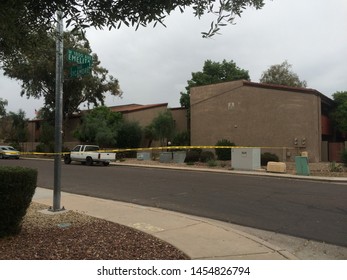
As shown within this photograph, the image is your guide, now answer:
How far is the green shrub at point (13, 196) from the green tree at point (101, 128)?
101 ft

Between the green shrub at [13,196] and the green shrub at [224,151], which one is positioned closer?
the green shrub at [13,196]

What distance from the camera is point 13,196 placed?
6.02 metres

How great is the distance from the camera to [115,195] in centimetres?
1284

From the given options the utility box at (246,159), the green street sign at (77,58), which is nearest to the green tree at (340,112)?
the utility box at (246,159)

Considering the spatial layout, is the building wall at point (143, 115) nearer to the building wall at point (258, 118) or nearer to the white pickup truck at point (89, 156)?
the building wall at point (258, 118)

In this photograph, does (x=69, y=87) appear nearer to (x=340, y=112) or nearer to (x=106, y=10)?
(x=340, y=112)

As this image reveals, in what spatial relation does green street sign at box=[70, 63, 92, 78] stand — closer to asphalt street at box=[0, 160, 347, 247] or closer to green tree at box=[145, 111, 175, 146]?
asphalt street at box=[0, 160, 347, 247]

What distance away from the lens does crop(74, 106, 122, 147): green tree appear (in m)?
37.0

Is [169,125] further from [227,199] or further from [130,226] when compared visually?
[130,226]

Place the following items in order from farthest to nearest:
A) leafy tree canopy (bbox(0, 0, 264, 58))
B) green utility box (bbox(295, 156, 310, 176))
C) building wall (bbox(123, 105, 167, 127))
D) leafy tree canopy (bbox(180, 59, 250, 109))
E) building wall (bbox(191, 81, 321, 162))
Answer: leafy tree canopy (bbox(180, 59, 250, 109)) < building wall (bbox(123, 105, 167, 127)) < building wall (bbox(191, 81, 321, 162)) < green utility box (bbox(295, 156, 310, 176)) < leafy tree canopy (bbox(0, 0, 264, 58))

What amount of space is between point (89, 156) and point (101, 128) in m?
9.62

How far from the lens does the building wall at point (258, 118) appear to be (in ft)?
91.6

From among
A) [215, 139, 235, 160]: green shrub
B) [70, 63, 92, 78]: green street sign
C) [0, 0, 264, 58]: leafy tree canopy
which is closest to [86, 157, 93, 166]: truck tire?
[215, 139, 235, 160]: green shrub

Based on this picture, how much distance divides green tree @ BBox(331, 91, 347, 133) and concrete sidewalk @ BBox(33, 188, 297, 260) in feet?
88.0
